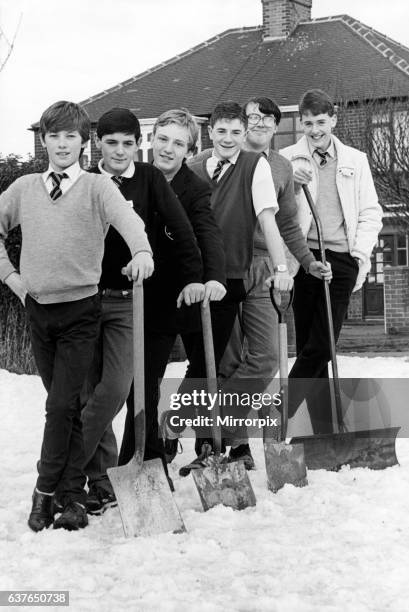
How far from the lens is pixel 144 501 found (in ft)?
14.4

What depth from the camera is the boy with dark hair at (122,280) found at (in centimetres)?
480

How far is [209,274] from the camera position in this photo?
497 centimetres

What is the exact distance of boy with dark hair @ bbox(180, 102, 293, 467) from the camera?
5.38m

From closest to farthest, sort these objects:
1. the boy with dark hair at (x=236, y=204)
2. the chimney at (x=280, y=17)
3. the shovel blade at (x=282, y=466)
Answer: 1. the shovel blade at (x=282, y=466)
2. the boy with dark hair at (x=236, y=204)
3. the chimney at (x=280, y=17)

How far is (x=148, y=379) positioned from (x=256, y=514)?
32.4 inches

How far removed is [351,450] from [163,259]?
1.54m

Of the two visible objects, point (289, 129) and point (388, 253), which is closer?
point (289, 129)

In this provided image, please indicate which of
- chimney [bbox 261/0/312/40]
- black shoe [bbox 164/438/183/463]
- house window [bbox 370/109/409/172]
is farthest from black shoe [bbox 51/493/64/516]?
chimney [bbox 261/0/312/40]

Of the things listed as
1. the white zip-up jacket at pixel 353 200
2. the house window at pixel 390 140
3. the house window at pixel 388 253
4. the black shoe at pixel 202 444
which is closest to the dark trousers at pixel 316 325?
the white zip-up jacket at pixel 353 200

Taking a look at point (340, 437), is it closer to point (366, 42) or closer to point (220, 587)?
point (220, 587)

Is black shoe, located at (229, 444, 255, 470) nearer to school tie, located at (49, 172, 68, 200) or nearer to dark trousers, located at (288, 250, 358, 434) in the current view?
dark trousers, located at (288, 250, 358, 434)

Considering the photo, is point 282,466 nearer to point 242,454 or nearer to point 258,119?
point 242,454

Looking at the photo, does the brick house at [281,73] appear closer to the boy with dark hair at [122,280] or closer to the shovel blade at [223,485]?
the boy with dark hair at [122,280]

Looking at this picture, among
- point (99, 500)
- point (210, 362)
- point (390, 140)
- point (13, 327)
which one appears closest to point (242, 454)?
point (210, 362)
